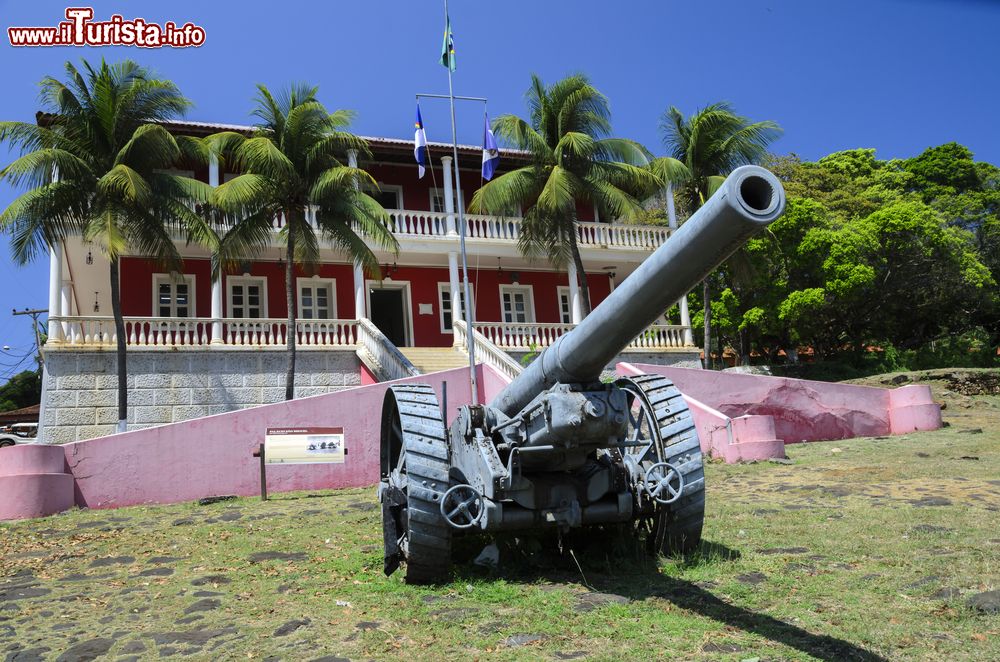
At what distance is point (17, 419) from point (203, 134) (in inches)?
723

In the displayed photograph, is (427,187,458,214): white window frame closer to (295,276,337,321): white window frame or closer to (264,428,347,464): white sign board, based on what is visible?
(295,276,337,321): white window frame

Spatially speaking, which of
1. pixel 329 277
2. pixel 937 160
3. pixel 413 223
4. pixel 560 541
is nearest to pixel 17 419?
pixel 329 277

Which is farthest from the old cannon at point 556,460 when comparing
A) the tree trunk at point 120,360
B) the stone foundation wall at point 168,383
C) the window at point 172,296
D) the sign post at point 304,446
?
the window at point 172,296

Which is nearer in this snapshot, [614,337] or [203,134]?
[614,337]

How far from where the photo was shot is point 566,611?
5.02 m

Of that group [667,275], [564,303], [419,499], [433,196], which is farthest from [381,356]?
[667,275]

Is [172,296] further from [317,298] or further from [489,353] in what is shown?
[489,353]

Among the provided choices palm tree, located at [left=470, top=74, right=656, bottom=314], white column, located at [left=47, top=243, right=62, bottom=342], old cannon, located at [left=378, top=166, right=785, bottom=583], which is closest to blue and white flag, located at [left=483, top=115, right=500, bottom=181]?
palm tree, located at [left=470, top=74, right=656, bottom=314]

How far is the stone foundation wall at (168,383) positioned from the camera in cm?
1780

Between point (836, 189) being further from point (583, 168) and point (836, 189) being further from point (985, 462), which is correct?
point (985, 462)

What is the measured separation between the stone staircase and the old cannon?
1341 centimetres

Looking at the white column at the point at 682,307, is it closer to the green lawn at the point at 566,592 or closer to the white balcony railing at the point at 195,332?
the white balcony railing at the point at 195,332

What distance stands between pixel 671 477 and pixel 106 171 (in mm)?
15858

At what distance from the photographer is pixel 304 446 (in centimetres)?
1273
